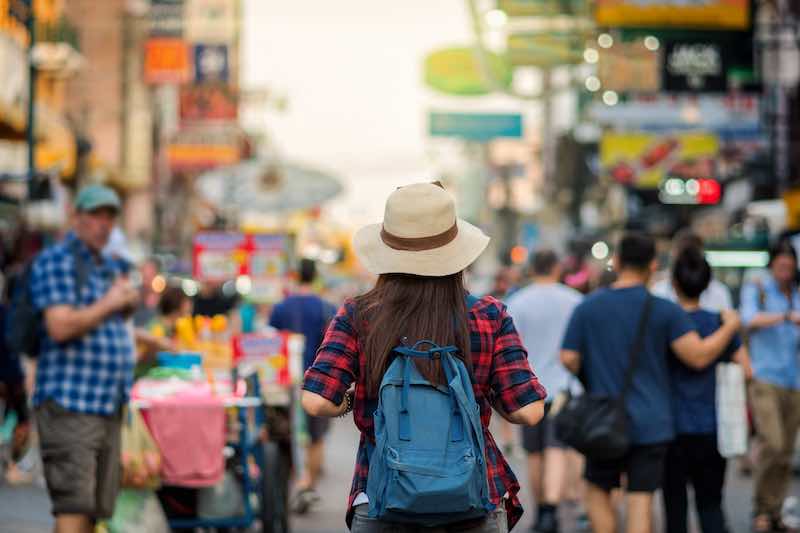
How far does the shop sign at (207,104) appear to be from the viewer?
1694 inches

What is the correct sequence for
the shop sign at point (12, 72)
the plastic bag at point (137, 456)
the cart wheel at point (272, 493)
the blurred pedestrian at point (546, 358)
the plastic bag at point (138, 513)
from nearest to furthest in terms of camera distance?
the plastic bag at point (138, 513) → the plastic bag at point (137, 456) → the cart wheel at point (272, 493) → the blurred pedestrian at point (546, 358) → the shop sign at point (12, 72)

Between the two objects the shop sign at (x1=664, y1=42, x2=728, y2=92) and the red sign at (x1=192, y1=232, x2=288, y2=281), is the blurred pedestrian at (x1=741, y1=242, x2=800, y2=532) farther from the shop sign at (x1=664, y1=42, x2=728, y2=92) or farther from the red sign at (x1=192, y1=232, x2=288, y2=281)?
the shop sign at (x1=664, y1=42, x2=728, y2=92)

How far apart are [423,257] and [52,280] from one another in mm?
2989

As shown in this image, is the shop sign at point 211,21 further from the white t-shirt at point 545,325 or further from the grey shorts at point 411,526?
the grey shorts at point 411,526

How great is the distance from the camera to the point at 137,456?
8.16m

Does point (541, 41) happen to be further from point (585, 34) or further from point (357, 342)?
point (357, 342)

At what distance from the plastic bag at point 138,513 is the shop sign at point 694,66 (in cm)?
1496

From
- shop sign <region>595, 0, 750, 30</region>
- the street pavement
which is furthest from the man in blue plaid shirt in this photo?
shop sign <region>595, 0, 750, 30</region>

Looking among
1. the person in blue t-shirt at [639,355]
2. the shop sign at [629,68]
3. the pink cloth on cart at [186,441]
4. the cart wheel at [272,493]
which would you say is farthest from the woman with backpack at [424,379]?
the shop sign at [629,68]

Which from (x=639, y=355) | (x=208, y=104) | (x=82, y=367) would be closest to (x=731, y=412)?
(x=639, y=355)

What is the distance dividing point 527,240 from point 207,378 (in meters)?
35.9

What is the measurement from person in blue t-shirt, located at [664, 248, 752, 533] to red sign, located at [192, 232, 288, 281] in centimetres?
809

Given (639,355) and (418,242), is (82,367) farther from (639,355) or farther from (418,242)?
(418,242)

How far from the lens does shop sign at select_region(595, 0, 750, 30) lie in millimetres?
20484
